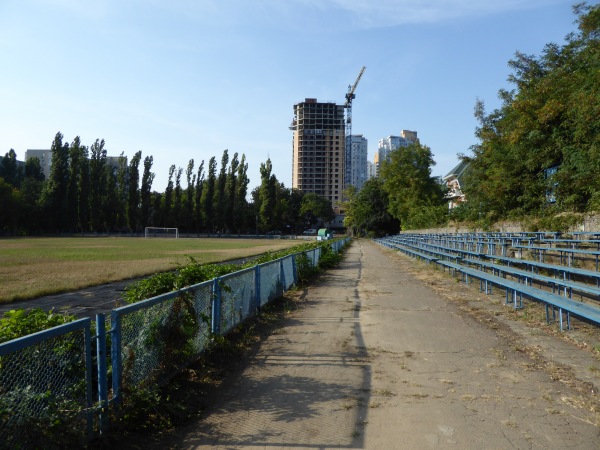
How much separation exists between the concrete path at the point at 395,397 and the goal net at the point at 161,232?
90.7m

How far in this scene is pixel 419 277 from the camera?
62.3 ft

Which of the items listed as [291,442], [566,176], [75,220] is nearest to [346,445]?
[291,442]

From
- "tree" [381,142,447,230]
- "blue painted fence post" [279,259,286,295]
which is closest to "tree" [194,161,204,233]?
"tree" [381,142,447,230]

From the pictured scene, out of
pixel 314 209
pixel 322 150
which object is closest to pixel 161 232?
pixel 314 209

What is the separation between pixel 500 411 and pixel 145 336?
11.5ft

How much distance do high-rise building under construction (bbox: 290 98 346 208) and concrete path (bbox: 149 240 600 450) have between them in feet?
572

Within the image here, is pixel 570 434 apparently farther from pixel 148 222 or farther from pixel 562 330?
pixel 148 222

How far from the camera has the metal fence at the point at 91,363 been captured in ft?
10.4

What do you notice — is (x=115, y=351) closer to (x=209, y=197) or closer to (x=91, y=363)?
(x=91, y=363)

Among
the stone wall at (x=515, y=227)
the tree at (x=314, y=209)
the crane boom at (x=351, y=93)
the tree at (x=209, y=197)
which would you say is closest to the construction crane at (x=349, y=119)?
the crane boom at (x=351, y=93)

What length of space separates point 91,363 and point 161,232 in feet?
328

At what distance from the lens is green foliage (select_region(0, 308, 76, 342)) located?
12.6ft

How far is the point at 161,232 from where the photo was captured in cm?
10050

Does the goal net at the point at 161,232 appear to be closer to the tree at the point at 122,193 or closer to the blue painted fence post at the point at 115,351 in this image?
the tree at the point at 122,193
